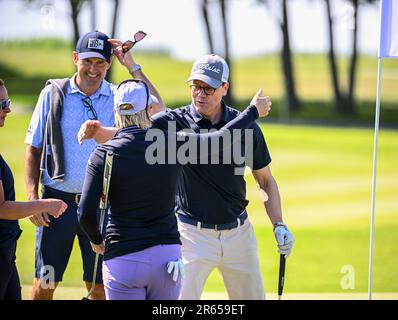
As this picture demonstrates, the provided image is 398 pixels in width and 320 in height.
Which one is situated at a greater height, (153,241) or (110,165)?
(110,165)

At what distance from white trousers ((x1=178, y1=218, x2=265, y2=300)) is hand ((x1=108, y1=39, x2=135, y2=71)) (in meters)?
1.28

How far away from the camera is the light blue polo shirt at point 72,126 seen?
22.8 ft

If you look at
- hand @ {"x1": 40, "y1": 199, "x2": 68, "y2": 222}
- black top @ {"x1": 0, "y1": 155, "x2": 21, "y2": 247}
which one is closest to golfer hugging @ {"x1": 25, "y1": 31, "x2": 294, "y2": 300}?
hand @ {"x1": 40, "y1": 199, "x2": 68, "y2": 222}

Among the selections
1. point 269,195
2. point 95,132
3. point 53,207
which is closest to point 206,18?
point 269,195

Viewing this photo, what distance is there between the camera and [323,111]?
167 feet

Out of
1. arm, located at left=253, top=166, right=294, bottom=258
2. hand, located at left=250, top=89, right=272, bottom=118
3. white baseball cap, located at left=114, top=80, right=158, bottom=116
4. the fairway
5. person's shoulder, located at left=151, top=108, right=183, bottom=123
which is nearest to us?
white baseball cap, located at left=114, top=80, right=158, bottom=116

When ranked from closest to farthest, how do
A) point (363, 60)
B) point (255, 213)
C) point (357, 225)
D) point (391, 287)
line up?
point (391, 287), point (357, 225), point (255, 213), point (363, 60)

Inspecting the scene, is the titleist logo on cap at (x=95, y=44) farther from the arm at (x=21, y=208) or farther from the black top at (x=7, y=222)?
the arm at (x=21, y=208)

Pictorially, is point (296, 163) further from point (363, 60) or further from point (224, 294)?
point (363, 60)

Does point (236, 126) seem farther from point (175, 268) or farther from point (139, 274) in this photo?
point (139, 274)

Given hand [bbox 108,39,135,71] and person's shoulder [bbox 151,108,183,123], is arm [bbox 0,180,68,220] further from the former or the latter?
hand [bbox 108,39,135,71]

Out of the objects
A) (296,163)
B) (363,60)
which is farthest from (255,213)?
(363,60)

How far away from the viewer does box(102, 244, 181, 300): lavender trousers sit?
5.27 meters
